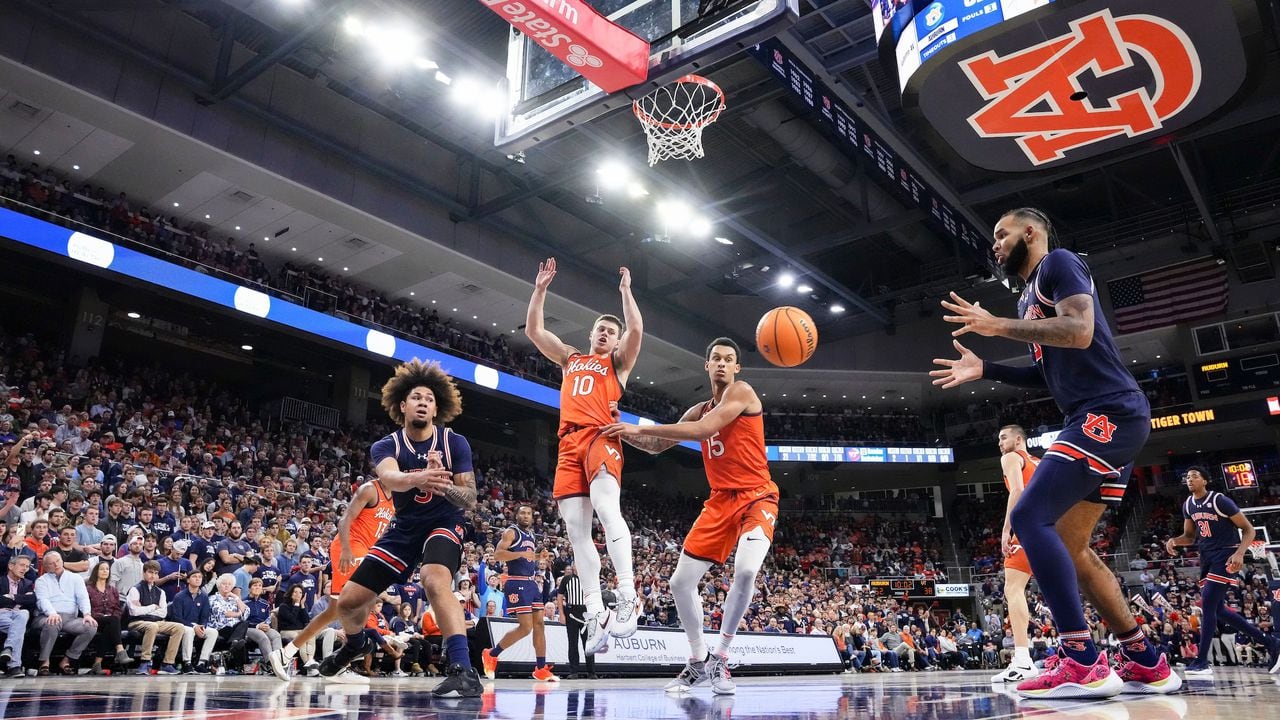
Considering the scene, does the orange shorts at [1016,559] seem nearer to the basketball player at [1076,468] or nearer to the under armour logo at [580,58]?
the basketball player at [1076,468]

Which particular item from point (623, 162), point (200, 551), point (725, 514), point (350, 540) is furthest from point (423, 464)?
point (623, 162)

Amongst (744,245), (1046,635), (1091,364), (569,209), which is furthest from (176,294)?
(1046,635)

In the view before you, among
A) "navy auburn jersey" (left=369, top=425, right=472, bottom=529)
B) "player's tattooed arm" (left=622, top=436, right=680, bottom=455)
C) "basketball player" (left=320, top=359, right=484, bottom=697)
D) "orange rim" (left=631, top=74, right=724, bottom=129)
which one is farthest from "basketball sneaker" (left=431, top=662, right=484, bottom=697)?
"orange rim" (left=631, top=74, right=724, bottom=129)

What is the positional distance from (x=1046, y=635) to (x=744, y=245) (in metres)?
11.9

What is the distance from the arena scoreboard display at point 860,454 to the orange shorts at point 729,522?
81.1 feet

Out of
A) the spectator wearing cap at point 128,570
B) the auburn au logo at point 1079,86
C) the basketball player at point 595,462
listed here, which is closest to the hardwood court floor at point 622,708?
the basketball player at point 595,462

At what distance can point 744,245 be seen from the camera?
72.2 feet

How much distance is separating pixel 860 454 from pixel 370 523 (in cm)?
2513

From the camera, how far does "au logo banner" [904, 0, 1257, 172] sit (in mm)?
7934

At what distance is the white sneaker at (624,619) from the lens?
4625mm

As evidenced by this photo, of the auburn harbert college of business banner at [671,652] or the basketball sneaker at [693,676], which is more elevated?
the basketball sneaker at [693,676]

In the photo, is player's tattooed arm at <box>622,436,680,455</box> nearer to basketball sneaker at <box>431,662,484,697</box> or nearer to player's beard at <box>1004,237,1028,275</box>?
basketball sneaker at <box>431,662,484,697</box>

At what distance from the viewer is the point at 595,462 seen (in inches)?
193

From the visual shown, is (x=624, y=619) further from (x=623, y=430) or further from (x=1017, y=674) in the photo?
(x=1017, y=674)
